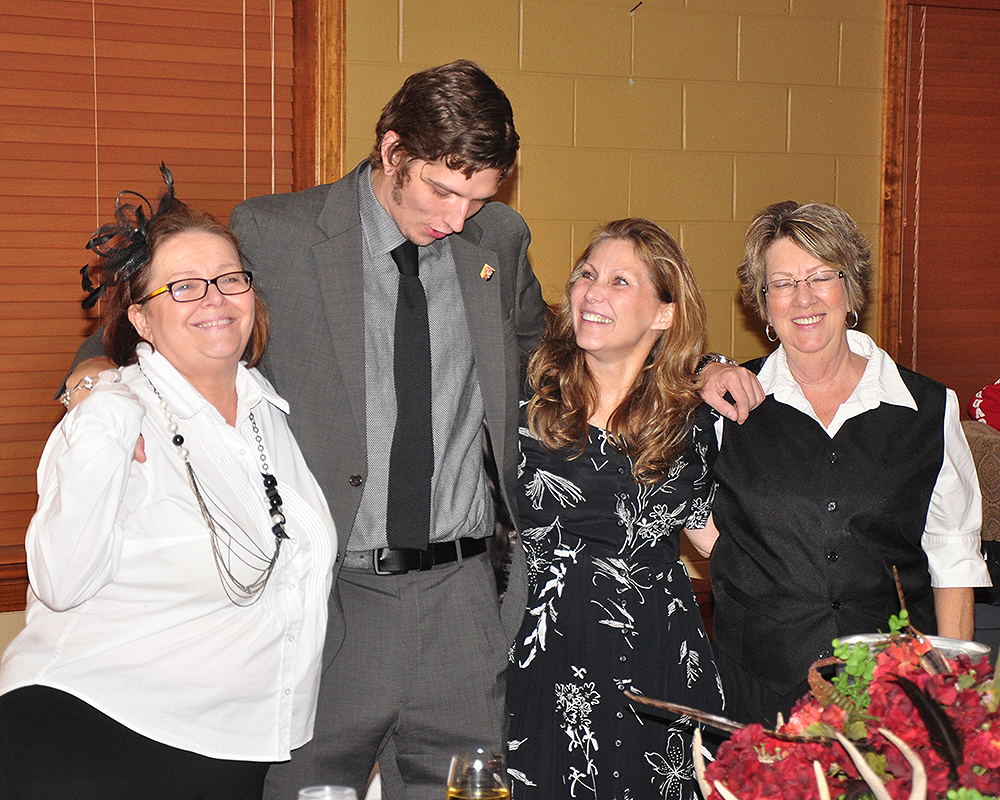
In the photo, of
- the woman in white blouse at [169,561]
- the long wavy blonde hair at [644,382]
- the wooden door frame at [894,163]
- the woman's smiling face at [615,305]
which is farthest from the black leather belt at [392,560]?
the wooden door frame at [894,163]

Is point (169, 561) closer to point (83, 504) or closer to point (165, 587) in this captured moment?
point (165, 587)

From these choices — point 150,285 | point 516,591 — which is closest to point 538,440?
point 516,591

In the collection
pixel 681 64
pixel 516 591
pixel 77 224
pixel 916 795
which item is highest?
pixel 681 64

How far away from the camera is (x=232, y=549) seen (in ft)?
5.70

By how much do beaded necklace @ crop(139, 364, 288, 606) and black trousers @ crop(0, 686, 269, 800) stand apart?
276 millimetres

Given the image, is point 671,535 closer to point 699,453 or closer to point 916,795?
point 699,453

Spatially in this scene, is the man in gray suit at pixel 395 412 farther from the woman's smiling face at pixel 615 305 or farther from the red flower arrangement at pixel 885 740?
the red flower arrangement at pixel 885 740

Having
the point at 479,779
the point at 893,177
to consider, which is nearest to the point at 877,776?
the point at 479,779

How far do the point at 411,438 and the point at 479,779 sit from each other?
3.11ft

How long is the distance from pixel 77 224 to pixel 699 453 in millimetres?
2273

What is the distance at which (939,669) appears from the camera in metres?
1.06

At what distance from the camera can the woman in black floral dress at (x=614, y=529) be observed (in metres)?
2.18

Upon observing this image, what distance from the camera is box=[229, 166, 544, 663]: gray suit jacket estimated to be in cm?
203

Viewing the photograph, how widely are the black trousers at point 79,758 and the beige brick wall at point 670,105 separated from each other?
2.35 meters
